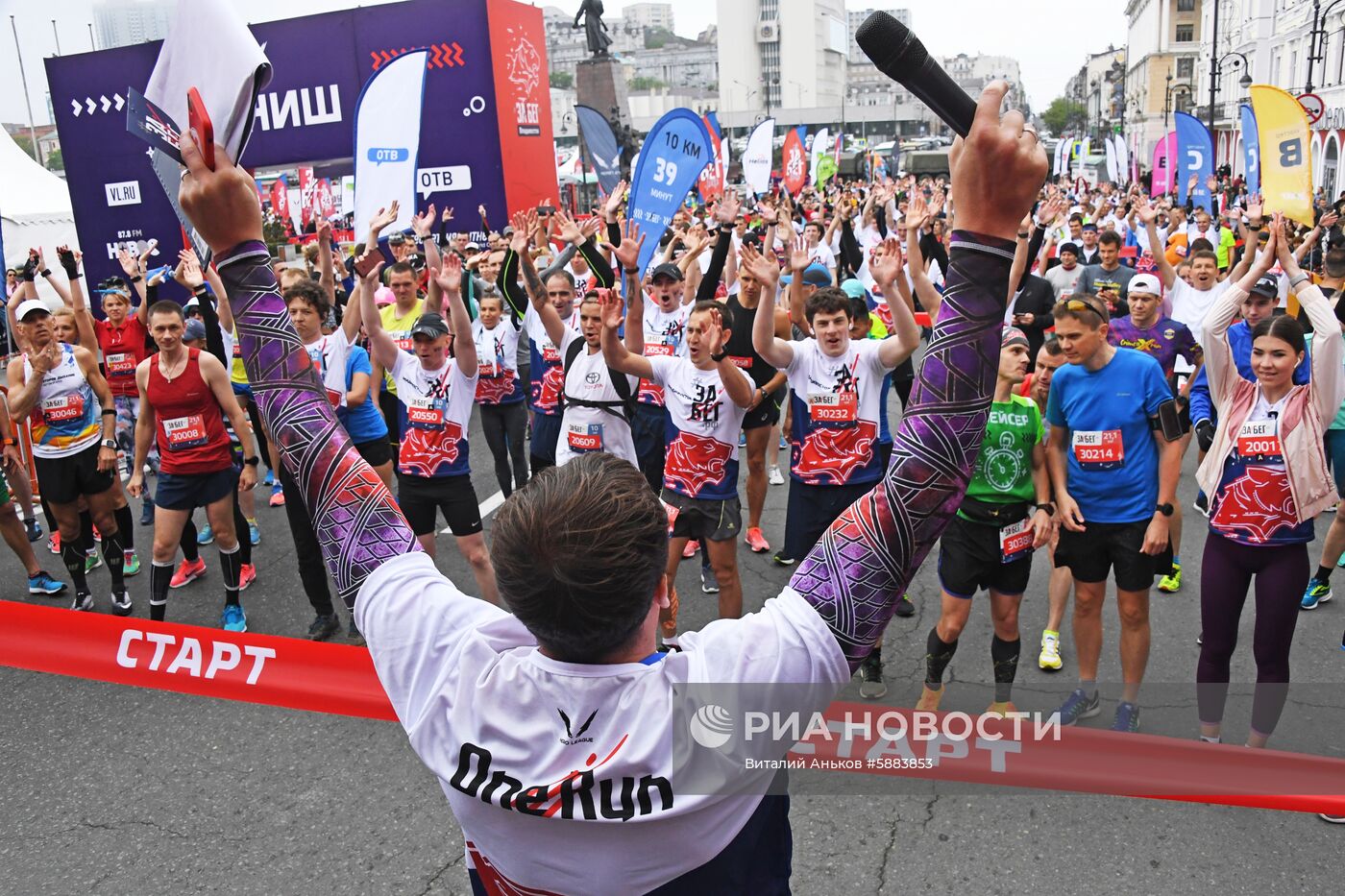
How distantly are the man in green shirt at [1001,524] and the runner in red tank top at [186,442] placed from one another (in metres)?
4.19

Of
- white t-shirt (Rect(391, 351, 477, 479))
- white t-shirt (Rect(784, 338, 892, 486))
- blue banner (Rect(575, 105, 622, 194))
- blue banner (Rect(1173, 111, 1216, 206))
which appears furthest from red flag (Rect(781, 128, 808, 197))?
white t-shirt (Rect(784, 338, 892, 486))

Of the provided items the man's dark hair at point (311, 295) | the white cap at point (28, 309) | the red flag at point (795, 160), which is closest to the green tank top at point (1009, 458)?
the man's dark hair at point (311, 295)

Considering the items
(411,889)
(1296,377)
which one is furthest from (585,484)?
(1296,377)

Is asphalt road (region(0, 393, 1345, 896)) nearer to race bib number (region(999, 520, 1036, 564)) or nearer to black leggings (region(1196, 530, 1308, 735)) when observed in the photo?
black leggings (region(1196, 530, 1308, 735))

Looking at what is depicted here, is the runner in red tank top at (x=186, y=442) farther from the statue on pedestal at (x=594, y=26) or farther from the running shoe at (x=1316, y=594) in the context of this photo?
the statue on pedestal at (x=594, y=26)

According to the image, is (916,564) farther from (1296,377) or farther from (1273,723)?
(1296,377)

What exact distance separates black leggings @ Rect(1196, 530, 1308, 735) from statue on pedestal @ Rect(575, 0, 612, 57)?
30527 millimetres

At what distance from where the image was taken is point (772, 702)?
119cm

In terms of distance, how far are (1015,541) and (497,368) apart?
4437 mm

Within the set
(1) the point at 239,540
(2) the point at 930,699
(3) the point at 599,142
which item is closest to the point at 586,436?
(2) the point at 930,699

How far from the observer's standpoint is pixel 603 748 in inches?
45.3

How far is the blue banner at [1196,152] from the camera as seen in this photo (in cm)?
1238

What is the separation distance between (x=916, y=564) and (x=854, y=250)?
1070 centimetres

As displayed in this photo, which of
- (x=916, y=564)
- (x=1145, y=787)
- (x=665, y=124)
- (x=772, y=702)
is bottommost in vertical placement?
(x=1145, y=787)
